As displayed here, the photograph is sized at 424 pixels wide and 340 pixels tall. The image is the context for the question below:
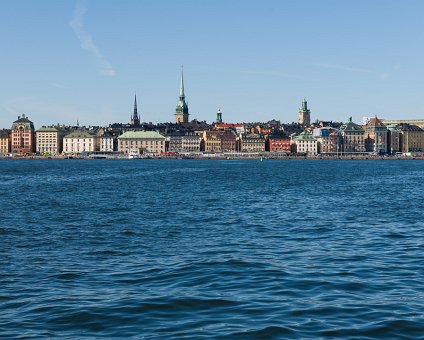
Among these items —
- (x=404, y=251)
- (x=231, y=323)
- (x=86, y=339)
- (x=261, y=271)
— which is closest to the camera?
(x=86, y=339)

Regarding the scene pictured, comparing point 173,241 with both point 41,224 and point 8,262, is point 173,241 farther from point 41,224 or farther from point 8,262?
point 41,224

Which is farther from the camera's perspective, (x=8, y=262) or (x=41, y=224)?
(x=41, y=224)

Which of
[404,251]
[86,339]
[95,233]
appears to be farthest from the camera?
[95,233]

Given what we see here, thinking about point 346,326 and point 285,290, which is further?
point 285,290

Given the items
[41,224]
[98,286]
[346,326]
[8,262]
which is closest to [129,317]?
[98,286]

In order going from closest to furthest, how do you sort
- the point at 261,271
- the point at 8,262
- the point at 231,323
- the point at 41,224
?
the point at 231,323, the point at 261,271, the point at 8,262, the point at 41,224

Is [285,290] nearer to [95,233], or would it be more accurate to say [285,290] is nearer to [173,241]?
[173,241]

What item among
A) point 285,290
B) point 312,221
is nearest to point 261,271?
point 285,290

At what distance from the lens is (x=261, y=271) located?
53.7 feet

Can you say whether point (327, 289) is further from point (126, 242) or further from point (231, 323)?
point (126, 242)

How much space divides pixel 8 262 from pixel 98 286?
4.18 metres

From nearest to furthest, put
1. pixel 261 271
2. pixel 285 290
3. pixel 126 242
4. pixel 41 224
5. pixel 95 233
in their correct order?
pixel 285 290 → pixel 261 271 → pixel 126 242 → pixel 95 233 → pixel 41 224

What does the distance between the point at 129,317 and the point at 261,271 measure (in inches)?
188

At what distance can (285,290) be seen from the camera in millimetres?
14297
